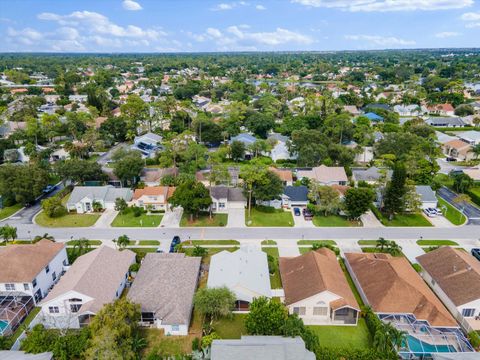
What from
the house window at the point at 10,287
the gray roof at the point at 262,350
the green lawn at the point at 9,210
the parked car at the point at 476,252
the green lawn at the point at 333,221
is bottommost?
the green lawn at the point at 9,210

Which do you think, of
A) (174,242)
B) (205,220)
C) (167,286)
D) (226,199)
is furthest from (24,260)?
(226,199)

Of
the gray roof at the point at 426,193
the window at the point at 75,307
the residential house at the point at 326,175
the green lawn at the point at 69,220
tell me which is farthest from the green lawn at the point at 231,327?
the gray roof at the point at 426,193

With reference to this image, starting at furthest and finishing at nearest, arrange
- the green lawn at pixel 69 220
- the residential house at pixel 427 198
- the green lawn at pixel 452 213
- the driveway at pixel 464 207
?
1. the residential house at pixel 427 198
2. the driveway at pixel 464 207
3. the green lawn at pixel 452 213
4. the green lawn at pixel 69 220

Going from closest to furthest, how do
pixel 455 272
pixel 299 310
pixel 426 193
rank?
pixel 299 310 → pixel 455 272 → pixel 426 193

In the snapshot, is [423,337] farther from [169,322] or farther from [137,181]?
[137,181]

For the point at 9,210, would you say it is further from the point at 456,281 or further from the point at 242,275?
the point at 456,281

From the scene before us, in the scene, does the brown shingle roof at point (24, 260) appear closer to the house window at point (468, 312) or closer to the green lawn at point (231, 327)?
the green lawn at point (231, 327)

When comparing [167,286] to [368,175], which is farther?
[368,175]
